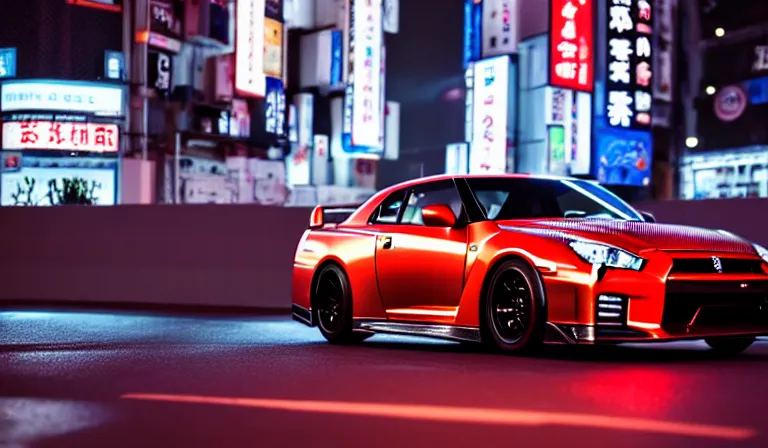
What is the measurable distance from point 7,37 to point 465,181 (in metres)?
38.7

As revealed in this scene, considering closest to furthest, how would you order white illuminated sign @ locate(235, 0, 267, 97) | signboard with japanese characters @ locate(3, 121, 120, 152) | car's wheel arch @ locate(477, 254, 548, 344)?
car's wheel arch @ locate(477, 254, 548, 344), signboard with japanese characters @ locate(3, 121, 120, 152), white illuminated sign @ locate(235, 0, 267, 97)

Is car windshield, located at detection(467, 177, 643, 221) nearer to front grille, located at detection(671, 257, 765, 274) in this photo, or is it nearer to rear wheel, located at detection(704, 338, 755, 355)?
rear wheel, located at detection(704, 338, 755, 355)

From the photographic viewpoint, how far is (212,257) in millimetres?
18906

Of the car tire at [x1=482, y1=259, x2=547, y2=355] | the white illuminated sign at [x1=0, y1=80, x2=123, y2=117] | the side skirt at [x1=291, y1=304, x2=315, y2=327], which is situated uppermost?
the white illuminated sign at [x1=0, y1=80, x2=123, y2=117]

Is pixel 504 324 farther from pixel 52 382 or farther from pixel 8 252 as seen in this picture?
pixel 8 252

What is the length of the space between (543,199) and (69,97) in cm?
3691

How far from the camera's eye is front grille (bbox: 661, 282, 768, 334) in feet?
25.9

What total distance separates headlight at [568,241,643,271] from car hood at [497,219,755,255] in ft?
0.16

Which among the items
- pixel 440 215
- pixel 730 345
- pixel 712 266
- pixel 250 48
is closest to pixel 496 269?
pixel 440 215

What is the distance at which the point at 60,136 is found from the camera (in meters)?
44.3

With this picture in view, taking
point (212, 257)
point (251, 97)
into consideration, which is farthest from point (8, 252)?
point (251, 97)

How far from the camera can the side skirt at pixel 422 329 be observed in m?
8.90

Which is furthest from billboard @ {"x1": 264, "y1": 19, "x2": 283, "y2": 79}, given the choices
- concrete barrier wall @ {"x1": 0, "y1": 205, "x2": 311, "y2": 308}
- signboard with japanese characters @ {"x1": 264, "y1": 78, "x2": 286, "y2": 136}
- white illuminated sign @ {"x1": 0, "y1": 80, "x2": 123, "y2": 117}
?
concrete barrier wall @ {"x1": 0, "y1": 205, "x2": 311, "y2": 308}

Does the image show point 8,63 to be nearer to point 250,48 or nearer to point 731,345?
point 250,48
